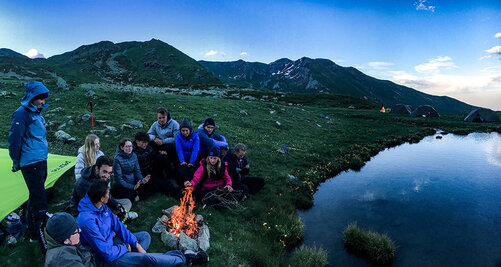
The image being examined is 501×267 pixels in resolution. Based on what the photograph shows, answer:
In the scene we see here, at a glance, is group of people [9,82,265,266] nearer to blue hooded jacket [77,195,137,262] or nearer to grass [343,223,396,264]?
blue hooded jacket [77,195,137,262]

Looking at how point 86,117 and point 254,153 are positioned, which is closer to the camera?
point 254,153

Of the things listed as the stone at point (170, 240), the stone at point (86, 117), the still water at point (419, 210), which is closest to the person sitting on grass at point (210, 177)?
the stone at point (170, 240)

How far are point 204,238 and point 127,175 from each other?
399cm

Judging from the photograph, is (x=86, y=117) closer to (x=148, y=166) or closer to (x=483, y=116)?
(x=148, y=166)

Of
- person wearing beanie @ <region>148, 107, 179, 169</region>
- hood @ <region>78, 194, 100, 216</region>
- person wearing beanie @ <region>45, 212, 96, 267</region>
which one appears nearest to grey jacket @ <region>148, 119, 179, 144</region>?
person wearing beanie @ <region>148, 107, 179, 169</region>

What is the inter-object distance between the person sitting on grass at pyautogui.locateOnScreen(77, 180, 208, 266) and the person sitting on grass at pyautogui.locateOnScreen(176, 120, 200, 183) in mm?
4284

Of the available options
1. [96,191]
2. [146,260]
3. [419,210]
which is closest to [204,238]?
[146,260]

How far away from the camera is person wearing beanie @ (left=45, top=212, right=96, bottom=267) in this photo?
3.82m

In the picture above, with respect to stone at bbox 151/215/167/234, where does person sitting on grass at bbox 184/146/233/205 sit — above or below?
above

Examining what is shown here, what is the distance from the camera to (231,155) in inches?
396

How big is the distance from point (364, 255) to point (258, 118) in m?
20.6

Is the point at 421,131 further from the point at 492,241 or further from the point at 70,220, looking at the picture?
the point at 70,220

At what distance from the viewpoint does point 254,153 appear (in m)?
15.6

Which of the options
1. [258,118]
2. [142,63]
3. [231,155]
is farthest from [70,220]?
[142,63]
